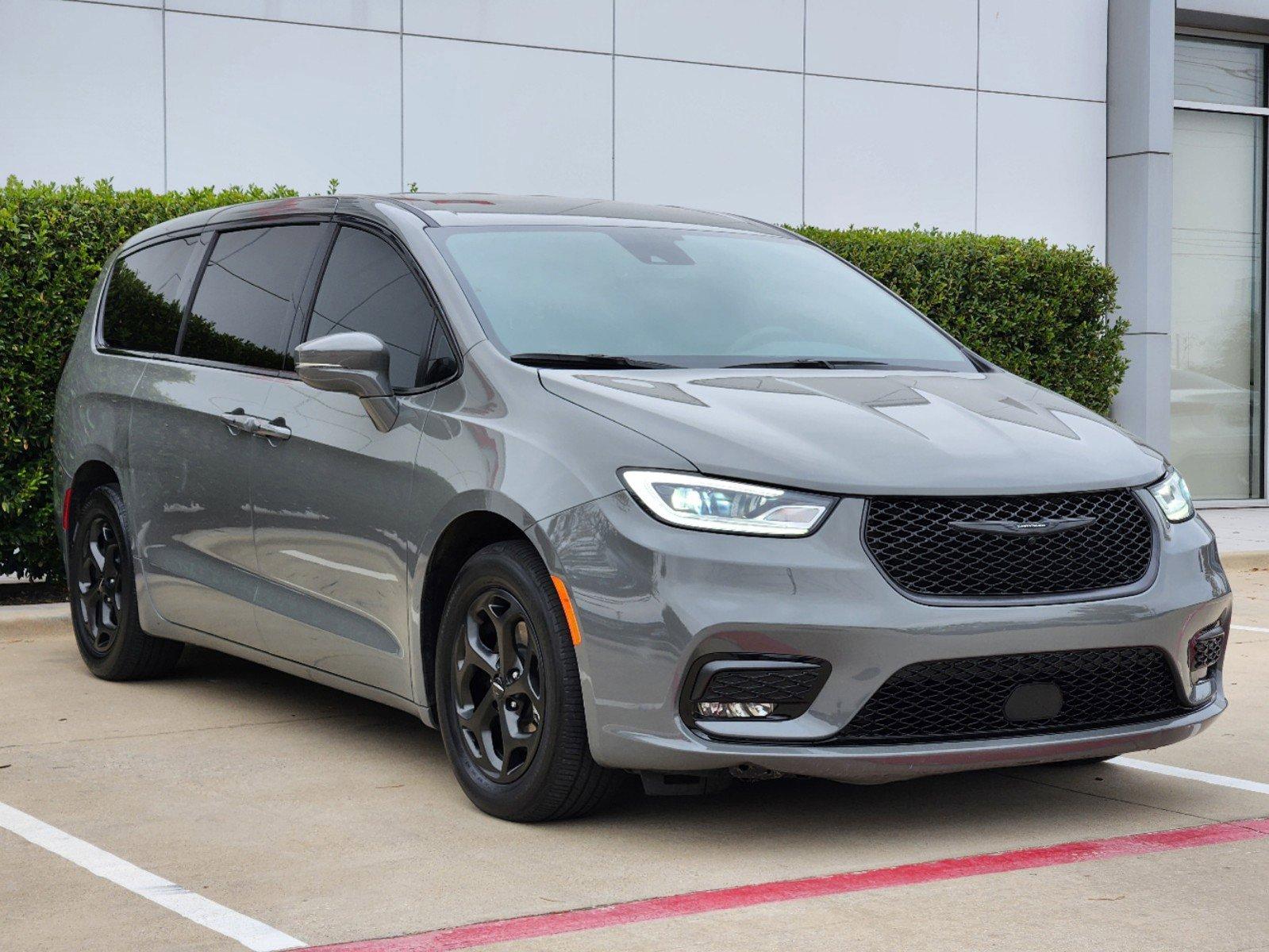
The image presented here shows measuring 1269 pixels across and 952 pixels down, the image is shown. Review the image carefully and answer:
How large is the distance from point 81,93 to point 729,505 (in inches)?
332

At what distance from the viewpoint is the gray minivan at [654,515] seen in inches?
176

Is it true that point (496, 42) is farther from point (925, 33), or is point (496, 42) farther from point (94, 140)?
point (925, 33)

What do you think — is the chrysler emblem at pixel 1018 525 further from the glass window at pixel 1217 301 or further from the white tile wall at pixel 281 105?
the glass window at pixel 1217 301

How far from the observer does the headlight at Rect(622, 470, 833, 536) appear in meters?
4.47

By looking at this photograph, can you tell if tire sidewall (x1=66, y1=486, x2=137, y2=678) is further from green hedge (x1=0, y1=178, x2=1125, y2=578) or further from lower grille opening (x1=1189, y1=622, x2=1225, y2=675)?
lower grille opening (x1=1189, y1=622, x2=1225, y2=675)

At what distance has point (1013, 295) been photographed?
13125 mm

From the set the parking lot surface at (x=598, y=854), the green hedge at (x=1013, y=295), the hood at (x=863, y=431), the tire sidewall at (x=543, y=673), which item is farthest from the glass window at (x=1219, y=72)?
the tire sidewall at (x=543, y=673)

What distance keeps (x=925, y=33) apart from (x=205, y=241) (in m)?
9.42

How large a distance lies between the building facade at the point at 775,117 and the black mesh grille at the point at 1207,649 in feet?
28.0

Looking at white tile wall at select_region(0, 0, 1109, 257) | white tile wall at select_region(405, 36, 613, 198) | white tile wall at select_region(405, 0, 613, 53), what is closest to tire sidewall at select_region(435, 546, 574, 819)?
white tile wall at select_region(0, 0, 1109, 257)

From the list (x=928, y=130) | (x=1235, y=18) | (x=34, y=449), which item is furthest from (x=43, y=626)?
(x=1235, y=18)

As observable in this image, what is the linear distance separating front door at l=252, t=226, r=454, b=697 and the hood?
0.66 m

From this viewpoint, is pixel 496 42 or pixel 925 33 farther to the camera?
pixel 925 33

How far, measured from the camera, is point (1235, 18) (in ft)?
53.5
